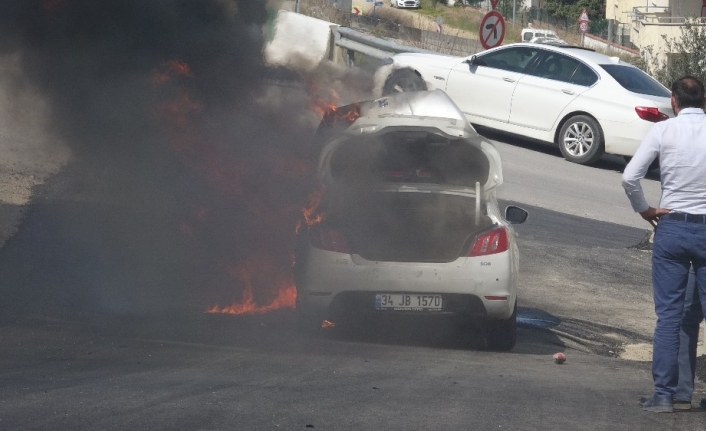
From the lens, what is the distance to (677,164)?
5938 mm

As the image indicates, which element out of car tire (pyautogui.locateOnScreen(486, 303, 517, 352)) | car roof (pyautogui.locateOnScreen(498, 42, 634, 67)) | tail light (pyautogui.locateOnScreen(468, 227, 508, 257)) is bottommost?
car tire (pyautogui.locateOnScreen(486, 303, 517, 352))

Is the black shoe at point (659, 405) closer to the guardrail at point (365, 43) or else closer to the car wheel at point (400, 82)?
the car wheel at point (400, 82)

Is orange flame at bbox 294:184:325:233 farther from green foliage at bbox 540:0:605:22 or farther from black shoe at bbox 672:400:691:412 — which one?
green foliage at bbox 540:0:605:22

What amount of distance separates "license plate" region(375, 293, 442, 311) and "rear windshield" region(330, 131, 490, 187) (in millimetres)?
1021

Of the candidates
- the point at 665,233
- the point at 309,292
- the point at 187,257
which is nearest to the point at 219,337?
the point at 309,292

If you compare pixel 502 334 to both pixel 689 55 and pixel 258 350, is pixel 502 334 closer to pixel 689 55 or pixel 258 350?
pixel 258 350

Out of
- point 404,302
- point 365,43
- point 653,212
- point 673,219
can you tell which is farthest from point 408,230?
point 365,43

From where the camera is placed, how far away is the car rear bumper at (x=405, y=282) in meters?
7.78

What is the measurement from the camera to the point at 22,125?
11.3 meters

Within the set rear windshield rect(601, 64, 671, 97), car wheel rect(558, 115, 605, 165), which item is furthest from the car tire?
rear windshield rect(601, 64, 671, 97)

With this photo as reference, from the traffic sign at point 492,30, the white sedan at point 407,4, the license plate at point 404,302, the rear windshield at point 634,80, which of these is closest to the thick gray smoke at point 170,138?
the license plate at point 404,302

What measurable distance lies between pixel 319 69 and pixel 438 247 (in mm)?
3828

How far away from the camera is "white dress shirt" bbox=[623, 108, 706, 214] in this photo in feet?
19.3

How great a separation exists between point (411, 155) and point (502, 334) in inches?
64.4
